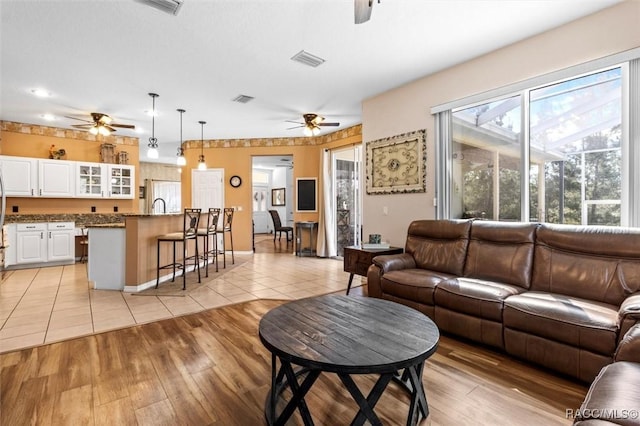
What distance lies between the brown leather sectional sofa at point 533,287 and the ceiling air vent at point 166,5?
115 inches

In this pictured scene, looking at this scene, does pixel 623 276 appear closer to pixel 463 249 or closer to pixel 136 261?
pixel 463 249

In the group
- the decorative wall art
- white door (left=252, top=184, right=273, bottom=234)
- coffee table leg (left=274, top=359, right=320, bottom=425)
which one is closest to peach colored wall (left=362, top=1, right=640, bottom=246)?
the decorative wall art

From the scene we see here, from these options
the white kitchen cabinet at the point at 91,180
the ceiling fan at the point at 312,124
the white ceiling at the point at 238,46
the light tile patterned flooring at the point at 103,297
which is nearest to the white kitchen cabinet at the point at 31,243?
the light tile patterned flooring at the point at 103,297

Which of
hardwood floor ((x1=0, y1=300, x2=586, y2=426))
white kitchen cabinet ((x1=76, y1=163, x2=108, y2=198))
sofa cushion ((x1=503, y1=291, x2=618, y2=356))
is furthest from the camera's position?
white kitchen cabinet ((x1=76, y1=163, x2=108, y2=198))

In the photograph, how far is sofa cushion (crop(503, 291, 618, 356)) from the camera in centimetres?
179

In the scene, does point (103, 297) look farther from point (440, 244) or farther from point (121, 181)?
point (440, 244)

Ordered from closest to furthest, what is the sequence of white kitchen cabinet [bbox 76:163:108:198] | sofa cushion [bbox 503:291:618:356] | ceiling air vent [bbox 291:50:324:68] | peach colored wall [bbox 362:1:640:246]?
sofa cushion [bbox 503:291:618:356]
peach colored wall [bbox 362:1:640:246]
ceiling air vent [bbox 291:50:324:68]
white kitchen cabinet [bbox 76:163:108:198]

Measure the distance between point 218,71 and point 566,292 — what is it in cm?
416

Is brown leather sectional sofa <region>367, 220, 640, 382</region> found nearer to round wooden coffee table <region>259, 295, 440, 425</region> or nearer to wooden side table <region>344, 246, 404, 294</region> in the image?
wooden side table <region>344, 246, 404, 294</region>

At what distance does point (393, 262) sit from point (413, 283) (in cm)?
43

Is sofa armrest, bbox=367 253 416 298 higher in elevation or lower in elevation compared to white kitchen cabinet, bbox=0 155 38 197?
lower

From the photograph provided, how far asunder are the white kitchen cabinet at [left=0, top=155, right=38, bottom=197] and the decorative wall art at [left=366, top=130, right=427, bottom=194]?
609 cm

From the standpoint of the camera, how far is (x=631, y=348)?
1.43m

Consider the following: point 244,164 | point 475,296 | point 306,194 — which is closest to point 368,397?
point 475,296
